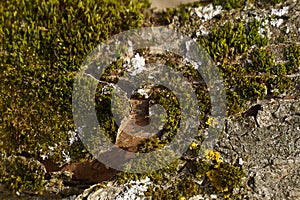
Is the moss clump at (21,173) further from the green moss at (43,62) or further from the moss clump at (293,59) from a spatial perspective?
the moss clump at (293,59)

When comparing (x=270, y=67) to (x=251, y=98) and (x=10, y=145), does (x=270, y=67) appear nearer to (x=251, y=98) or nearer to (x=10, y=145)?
(x=251, y=98)

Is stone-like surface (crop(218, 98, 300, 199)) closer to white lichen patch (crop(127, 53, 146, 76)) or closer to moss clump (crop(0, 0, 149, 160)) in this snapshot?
white lichen patch (crop(127, 53, 146, 76))

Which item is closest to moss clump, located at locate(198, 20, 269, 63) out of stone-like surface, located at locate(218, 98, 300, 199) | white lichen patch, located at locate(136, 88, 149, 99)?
stone-like surface, located at locate(218, 98, 300, 199)

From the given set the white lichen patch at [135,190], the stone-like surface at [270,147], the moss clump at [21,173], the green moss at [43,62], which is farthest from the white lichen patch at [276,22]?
the moss clump at [21,173]

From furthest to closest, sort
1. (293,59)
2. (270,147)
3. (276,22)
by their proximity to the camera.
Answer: (276,22) → (293,59) → (270,147)

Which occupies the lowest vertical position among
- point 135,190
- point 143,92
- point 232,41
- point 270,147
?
point 135,190

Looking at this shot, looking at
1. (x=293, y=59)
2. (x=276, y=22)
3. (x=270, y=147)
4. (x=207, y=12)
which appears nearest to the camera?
(x=270, y=147)

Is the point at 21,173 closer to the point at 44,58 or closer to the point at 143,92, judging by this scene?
the point at 44,58

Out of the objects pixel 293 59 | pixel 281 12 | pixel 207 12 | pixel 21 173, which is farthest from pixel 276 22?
pixel 21 173
